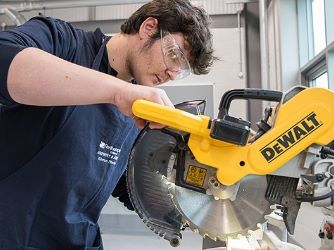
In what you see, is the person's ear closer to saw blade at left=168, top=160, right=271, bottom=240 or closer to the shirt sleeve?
the shirt sleeve

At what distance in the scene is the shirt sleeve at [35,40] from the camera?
72cm

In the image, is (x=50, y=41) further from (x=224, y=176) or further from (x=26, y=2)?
(x=26, y=2)

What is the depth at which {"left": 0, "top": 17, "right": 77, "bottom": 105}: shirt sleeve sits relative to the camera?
0.72m

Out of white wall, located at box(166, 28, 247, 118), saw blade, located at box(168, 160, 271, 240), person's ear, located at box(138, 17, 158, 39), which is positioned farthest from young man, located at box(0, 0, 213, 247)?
white wall, located at box(166, 28, 247, 118)

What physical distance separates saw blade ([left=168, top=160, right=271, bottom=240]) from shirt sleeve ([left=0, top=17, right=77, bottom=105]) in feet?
1.47

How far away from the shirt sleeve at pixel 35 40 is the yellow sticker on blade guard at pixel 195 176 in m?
0.43

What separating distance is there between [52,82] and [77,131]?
1.34 feet

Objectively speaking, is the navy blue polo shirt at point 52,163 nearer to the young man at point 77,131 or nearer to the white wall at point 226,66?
the young man at point 77,131

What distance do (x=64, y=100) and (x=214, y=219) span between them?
1.49ft

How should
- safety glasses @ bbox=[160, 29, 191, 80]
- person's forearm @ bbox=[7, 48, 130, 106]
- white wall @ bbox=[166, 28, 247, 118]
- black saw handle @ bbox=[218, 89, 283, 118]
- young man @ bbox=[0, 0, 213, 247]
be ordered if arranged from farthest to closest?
white wall @ bbox=[166, 28, 247, 118]
safety glasses @ bbox=[160, 29, 191, 80]
young man @ bbox=[0, 0, 213, 247]
black saw handle @ bbox=[218, 89, 283, 118]
person's forearm @ bbox=[7, 48, 130, 106]

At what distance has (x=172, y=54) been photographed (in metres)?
1.20

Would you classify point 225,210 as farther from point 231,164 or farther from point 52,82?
point 52,82

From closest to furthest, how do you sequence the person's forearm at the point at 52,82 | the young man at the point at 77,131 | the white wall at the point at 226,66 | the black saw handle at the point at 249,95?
the person's forearm at the point at 52,82
the black saw handle at the point at 249,95
the young man at the point at 77,131
the white wall at the point at 226,66

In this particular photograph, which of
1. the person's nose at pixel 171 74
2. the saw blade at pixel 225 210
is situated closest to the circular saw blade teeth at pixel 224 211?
the saw blade at pixel 225 210
